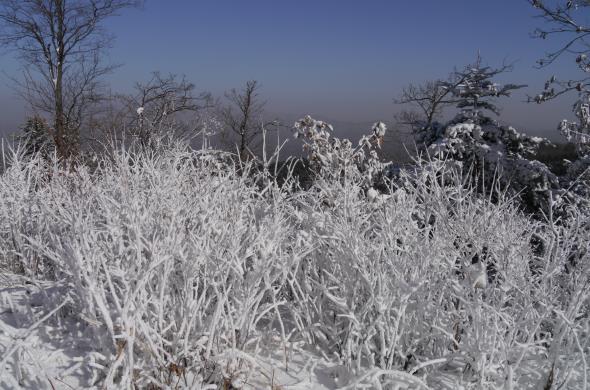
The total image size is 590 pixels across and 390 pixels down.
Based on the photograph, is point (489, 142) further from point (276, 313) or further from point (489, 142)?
point (276, 313)

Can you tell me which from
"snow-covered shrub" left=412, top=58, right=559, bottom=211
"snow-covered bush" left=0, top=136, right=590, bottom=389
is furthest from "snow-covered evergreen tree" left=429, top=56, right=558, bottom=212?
"snow-covered bush" left=0, top=136, right=590, bottom=389

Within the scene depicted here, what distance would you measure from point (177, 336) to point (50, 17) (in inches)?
642

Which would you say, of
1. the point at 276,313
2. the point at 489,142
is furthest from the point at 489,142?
→ the point at 276,313

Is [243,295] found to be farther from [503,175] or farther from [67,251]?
[503,175]

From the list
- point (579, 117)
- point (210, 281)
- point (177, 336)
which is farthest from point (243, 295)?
point (579, 117)

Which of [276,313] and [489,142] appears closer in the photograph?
[276,313]

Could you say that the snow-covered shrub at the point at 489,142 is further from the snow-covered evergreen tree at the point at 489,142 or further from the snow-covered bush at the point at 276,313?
the snow-covered bush at the point at 276,313

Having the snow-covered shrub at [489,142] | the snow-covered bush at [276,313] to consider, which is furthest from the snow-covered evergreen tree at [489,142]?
the snow-covered bush at [276,313]

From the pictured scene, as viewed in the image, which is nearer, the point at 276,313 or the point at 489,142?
the point at 276,313

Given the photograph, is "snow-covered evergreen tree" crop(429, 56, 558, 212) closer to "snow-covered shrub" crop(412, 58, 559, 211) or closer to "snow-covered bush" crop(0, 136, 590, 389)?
"snow-covered shrub" crop(412, 58, 559, 211)

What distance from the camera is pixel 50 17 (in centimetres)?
1514

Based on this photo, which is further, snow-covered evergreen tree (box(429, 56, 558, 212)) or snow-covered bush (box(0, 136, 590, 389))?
snow-covered evergreen tree (box(429, 56, 558, 212))

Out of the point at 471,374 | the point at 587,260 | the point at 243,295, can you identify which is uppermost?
the point at 587,260

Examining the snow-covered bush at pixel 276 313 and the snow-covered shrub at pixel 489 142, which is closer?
the snow-covered bush at pixel 276 313
